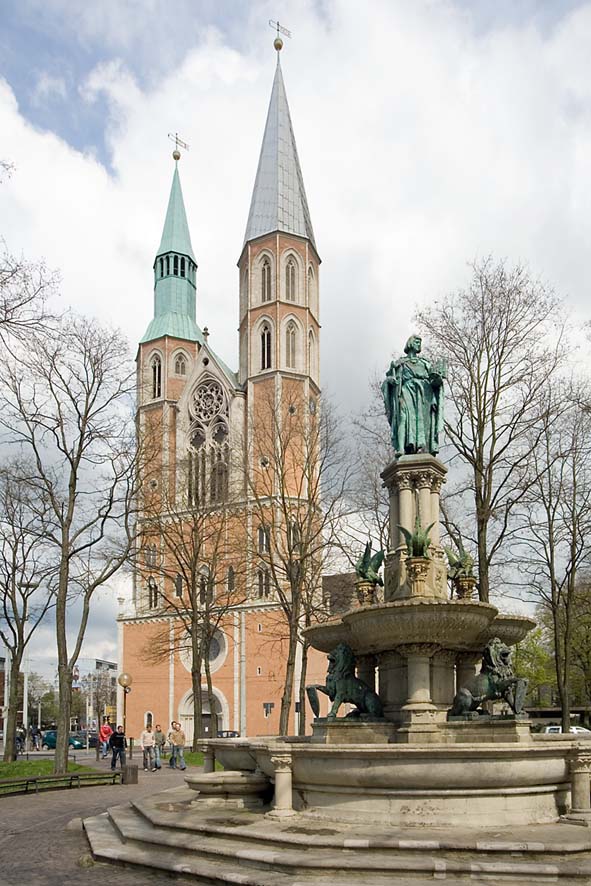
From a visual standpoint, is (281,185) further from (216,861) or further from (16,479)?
(216,861)

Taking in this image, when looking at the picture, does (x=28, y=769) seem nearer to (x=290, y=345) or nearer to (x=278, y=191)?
(x=290, y=345)

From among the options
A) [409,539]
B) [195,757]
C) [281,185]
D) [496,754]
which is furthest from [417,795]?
[281,185]

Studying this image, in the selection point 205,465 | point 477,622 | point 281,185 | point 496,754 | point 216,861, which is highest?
point 281,185

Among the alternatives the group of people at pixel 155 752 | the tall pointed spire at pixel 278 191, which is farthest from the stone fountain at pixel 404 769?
the tall pointed spire at pixel 278 191

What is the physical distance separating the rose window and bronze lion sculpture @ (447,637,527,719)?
5270 cm

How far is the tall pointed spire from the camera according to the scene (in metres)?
66.2

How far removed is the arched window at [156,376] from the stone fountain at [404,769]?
183 feet

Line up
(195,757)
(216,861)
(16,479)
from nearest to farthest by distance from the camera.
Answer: (216,861) → (16,479) → (195,757)

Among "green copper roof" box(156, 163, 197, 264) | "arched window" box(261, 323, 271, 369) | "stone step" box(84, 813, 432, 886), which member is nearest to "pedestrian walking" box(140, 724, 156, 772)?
"stone step" box(84, 813, 432, 886)

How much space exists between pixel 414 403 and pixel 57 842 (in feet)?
27.8

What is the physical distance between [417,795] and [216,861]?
2371 mm

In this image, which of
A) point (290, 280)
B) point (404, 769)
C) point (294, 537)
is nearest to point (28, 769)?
point (294, 537)

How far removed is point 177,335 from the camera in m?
71.3

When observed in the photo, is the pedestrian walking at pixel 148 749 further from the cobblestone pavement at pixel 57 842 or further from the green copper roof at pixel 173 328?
the green copper roof at pixel 173 328
